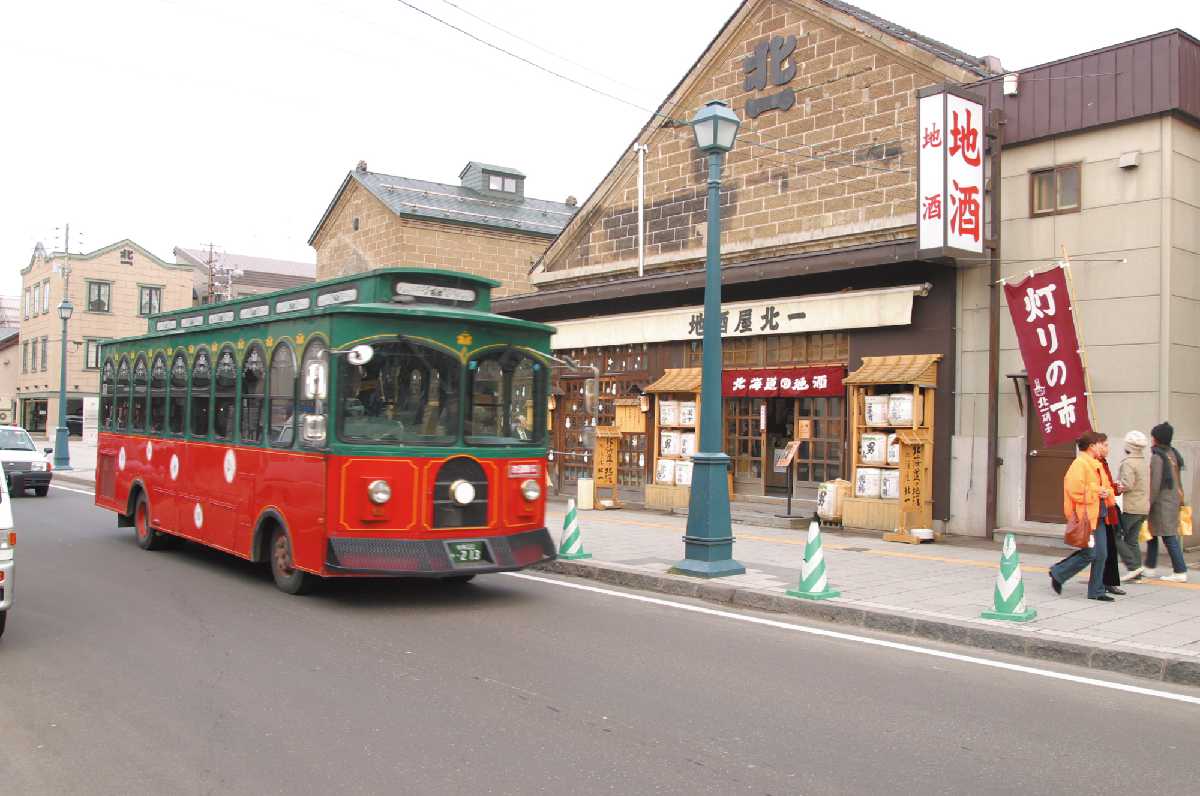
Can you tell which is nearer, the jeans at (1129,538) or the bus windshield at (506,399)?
the bus windshield at (506,399)

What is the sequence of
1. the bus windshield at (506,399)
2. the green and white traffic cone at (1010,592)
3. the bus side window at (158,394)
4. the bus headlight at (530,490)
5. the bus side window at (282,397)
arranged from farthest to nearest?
the bus side window at (158,394), the bus headlight at (530,490), the bus side window at (282,397), the bus windshield at (506,399), the green and white traffic cone at (1010,592)

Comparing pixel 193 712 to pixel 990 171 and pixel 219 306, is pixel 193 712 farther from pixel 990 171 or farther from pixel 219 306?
pixel 990 171

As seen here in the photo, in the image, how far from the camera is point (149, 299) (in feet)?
195

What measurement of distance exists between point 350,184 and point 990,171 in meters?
24.2

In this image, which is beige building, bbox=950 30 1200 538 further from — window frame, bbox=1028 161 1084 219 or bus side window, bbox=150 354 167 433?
bus side window, bbox=150 354 167 433

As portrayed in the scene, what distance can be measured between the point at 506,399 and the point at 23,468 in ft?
51.0

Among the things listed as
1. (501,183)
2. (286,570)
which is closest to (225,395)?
(286,570)

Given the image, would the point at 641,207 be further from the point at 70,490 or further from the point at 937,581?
the point at 70,490

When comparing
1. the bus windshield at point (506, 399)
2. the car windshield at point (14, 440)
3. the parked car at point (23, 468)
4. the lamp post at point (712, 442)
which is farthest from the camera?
the car windshield at point (14, 440)

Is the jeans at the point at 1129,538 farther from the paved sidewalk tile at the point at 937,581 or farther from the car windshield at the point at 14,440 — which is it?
the car windshield at the point at 14,440

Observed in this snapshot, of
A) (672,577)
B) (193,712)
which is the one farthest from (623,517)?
(193,712)

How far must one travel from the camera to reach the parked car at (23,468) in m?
20.9

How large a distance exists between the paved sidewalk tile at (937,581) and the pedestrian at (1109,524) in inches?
7.0

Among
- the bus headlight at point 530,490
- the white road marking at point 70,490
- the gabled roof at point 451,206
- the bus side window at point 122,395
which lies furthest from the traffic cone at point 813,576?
the gabled roof at point 451,206
